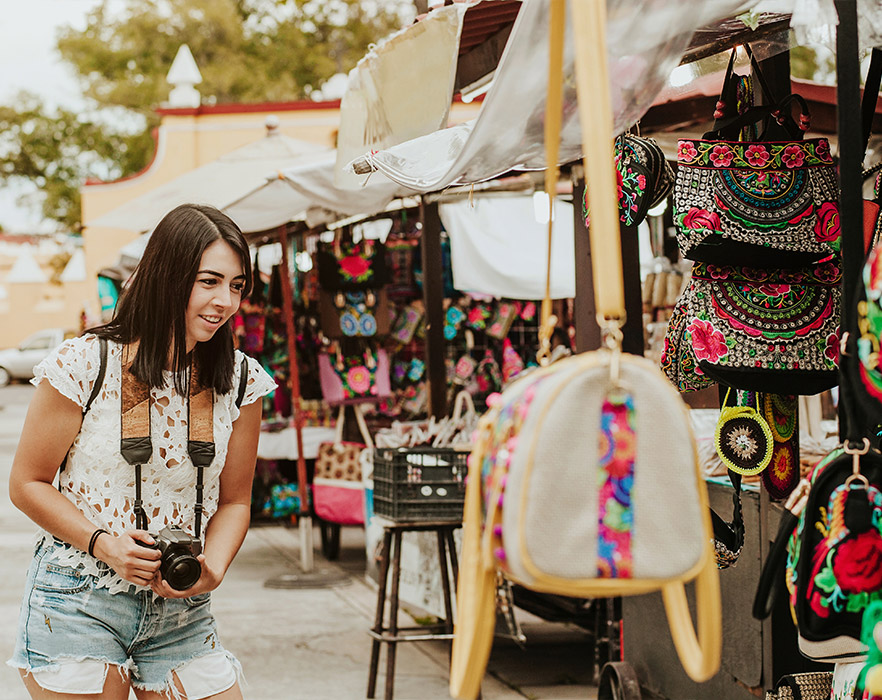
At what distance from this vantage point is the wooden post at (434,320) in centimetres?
701

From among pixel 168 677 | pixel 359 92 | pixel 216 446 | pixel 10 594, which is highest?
pixel 359 92

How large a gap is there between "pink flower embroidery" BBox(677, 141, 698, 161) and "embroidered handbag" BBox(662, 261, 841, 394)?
0.25 metres

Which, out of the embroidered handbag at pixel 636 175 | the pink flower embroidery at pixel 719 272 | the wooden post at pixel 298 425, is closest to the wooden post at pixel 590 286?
the embroidered handbag at pixel 636 175

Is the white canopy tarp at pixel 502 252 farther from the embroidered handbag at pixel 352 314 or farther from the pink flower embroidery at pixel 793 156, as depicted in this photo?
the pink flower embroidery at pixel 793 156

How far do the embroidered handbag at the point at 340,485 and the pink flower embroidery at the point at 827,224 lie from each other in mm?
5804

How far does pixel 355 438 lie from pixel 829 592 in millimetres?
7069

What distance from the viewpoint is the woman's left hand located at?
2.48 meters

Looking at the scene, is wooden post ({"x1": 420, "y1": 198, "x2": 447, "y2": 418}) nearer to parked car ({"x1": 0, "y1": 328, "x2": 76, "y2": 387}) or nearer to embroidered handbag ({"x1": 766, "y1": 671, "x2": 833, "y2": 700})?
embroidered handbag ({"x1": 766, "y1": 671, "x2": 833, "y2": 700})

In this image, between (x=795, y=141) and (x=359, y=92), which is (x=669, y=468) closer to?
(x=795, y=141)

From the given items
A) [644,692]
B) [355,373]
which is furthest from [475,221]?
[644,692]

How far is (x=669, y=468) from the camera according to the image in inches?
51.5

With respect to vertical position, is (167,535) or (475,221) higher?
(475,221)

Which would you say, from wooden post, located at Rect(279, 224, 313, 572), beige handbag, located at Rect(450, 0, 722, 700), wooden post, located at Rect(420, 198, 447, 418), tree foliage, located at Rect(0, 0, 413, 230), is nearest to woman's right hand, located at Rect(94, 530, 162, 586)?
beige handbag, located at Rect(450, 0, 722, 700)

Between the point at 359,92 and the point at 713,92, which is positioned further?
the point at 713,92
